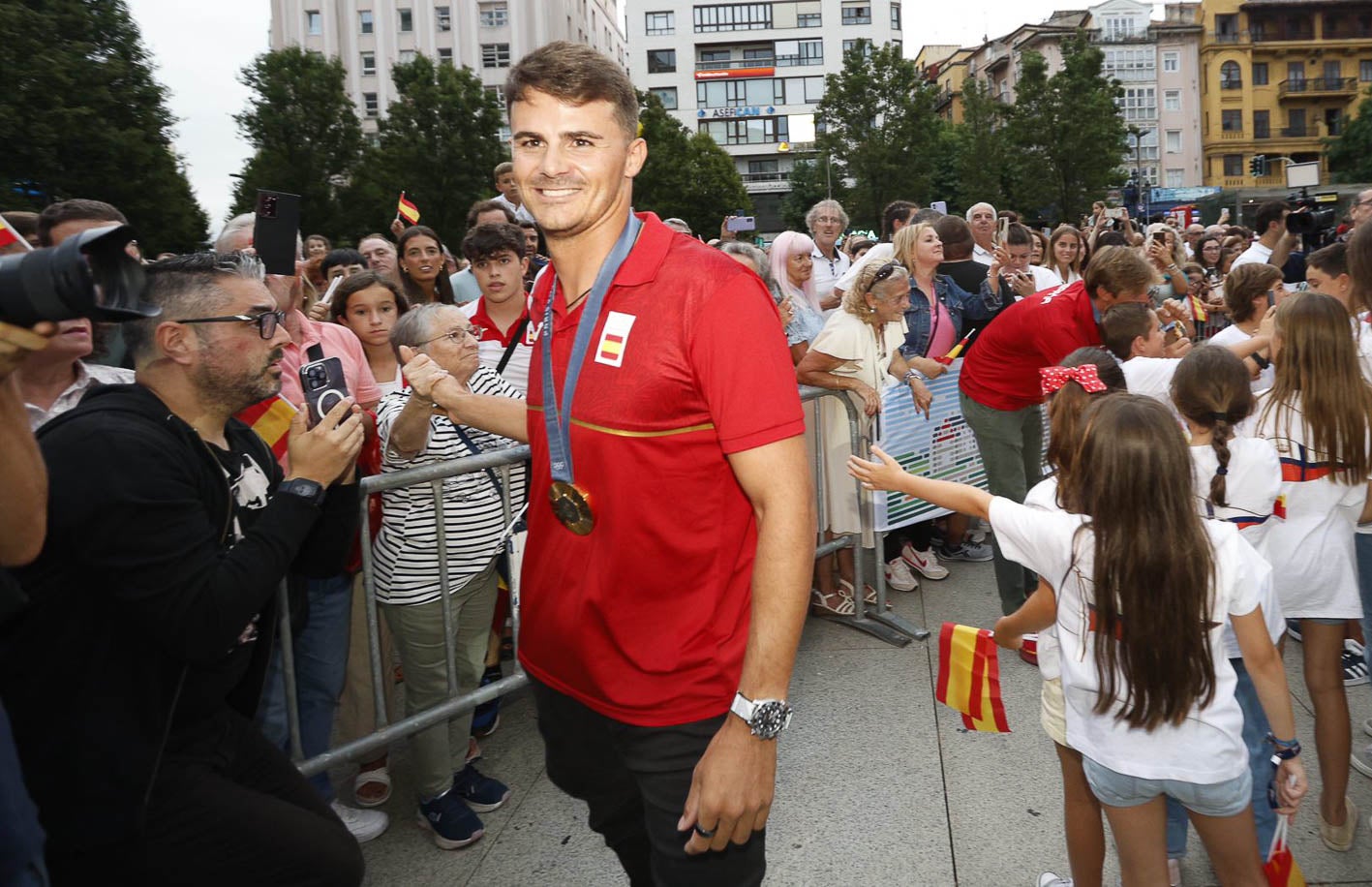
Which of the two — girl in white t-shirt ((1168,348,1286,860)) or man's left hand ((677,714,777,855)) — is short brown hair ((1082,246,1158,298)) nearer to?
girl in white t-shirt ((1168,348,1286,860))

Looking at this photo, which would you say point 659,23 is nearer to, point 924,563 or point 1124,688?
point 924,563

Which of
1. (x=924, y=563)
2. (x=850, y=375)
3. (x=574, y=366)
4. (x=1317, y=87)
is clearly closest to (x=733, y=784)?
(x=574, y=366)

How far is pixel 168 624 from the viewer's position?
1.96 metres

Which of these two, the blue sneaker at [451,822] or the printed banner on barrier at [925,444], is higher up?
the printed banner on barrier at [925,444]

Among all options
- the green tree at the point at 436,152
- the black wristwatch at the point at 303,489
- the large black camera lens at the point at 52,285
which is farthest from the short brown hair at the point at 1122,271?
the green tree at the point at 436,152

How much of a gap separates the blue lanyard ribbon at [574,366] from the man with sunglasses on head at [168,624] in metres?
0.69

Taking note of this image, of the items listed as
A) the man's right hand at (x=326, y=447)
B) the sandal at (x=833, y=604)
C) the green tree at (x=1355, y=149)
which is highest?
the green tree at (x=1355, y=149)

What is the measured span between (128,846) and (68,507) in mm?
732

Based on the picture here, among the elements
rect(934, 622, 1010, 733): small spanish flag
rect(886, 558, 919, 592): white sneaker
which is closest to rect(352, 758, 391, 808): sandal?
rect(934, 622, 1010, 733): small spanish flag

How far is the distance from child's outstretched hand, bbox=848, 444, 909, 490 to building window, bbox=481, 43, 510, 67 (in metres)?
69.7

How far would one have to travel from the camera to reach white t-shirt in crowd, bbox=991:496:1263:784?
2.31 meters

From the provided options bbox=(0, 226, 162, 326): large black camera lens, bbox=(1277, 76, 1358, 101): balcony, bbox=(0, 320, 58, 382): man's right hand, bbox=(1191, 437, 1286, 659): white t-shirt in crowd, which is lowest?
bbox=(1191, 437, 1286, 659): white t-shirt in crowd

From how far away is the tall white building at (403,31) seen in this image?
6562 centimetres

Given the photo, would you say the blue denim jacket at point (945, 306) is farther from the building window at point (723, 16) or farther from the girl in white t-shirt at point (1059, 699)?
the building window at point (723, 16)
